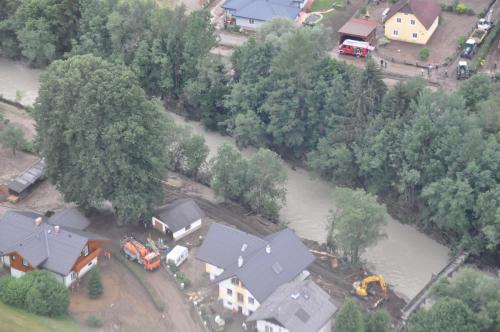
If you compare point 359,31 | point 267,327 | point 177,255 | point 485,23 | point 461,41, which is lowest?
point 267,327

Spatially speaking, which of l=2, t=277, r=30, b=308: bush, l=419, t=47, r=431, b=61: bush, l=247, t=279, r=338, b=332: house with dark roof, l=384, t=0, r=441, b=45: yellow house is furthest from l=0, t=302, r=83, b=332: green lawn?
l=384, t=0, r=441, b=45: yellow house

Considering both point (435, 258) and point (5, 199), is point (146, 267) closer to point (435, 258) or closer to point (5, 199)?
point (5, 199)

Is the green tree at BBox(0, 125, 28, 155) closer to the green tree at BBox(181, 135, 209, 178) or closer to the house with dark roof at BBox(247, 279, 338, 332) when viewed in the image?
the green tree at BBox(181, 135, 209, 178)

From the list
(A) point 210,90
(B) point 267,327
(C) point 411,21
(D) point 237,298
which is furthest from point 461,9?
(B) point 267,327

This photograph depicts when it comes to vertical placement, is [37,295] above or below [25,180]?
below

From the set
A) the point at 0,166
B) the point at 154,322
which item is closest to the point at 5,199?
the point at 0,166

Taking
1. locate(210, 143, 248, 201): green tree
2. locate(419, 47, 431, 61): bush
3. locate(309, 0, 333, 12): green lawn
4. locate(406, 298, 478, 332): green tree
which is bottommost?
locate(406, 298, 478, 332): green tree

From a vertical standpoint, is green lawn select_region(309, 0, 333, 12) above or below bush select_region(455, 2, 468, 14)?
below

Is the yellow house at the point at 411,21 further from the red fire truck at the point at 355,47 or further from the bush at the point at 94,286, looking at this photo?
the bush at the point at 94,286

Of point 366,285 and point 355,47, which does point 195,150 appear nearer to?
point 366,285
